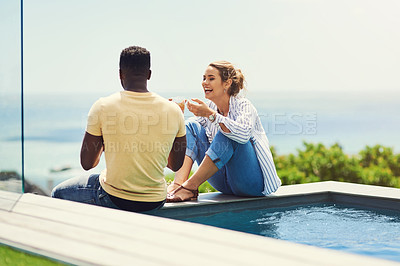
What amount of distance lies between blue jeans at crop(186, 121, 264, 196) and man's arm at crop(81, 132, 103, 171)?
45.5 inches

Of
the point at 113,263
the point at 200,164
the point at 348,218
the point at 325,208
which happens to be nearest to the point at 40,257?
the point at 113,263

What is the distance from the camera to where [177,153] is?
3691mm

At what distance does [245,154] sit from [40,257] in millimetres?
2316

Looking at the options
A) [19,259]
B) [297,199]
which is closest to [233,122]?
[297,199]

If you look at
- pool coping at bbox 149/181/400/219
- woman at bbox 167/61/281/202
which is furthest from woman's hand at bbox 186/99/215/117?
pool coping at bbox 149/181/400/219

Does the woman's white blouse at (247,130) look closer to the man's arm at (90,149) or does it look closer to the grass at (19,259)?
the man's arm at (90,149)

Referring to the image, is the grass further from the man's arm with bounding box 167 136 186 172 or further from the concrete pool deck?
the man's arm with bounding box 167 136 186 172

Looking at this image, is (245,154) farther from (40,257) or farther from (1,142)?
(40,257)

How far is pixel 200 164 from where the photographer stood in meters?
4.52

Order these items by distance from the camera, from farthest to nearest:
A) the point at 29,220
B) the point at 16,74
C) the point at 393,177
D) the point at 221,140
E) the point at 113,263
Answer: the point at 393,177 → the point at 221,140 → the point at 16,74 → the point at 29,220 → the point at 113,263

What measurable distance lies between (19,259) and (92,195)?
3.56ft

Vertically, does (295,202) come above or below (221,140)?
below

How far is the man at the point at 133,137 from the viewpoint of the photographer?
3.35m

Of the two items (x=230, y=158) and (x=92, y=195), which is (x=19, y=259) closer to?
(x=92, y=195)
